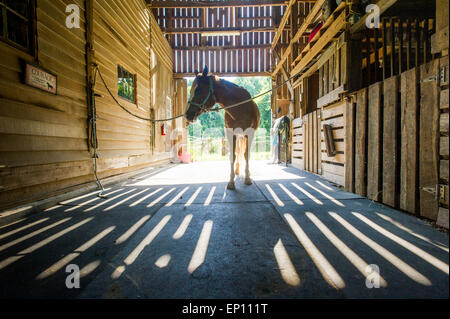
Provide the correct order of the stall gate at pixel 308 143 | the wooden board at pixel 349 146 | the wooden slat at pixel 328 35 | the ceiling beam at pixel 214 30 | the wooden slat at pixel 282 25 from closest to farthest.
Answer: the wooden board at pixel 349 146 < the wooden slat at pixel 328 35 < the stall gate at pixel 308 143 < the wooden slat at pixel 282 25 < the ceiling beam at pixel 214 30

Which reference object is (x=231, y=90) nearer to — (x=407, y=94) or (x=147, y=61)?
(x=407, y=94)

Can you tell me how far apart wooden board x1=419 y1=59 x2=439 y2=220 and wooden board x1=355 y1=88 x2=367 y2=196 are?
91cm

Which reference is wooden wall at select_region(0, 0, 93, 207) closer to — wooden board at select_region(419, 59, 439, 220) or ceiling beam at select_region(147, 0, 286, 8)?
wooden board at select_region(419, 59, 439, 220)

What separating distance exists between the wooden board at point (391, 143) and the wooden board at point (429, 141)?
0.33 metres

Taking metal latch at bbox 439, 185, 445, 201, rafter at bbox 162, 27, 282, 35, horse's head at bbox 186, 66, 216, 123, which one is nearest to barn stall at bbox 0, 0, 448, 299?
metal latch at bbox 439, 185, 445, 201

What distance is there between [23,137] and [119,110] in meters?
2.75

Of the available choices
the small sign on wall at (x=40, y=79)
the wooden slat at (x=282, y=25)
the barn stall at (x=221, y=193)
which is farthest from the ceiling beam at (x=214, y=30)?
the small sign on wall at (x=40, y=79)

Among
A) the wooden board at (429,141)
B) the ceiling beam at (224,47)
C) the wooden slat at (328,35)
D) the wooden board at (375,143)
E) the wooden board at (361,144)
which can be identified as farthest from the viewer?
the ceiling beam at (224,47)

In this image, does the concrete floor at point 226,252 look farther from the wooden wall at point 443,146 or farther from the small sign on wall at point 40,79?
the small sign on wall at point 40,79

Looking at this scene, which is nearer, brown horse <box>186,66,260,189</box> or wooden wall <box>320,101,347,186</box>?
wooden wall <box>320,101,347,186</box>

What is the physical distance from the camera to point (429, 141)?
195 cm

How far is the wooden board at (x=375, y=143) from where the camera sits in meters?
2.64

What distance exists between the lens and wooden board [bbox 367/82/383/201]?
104 inches
